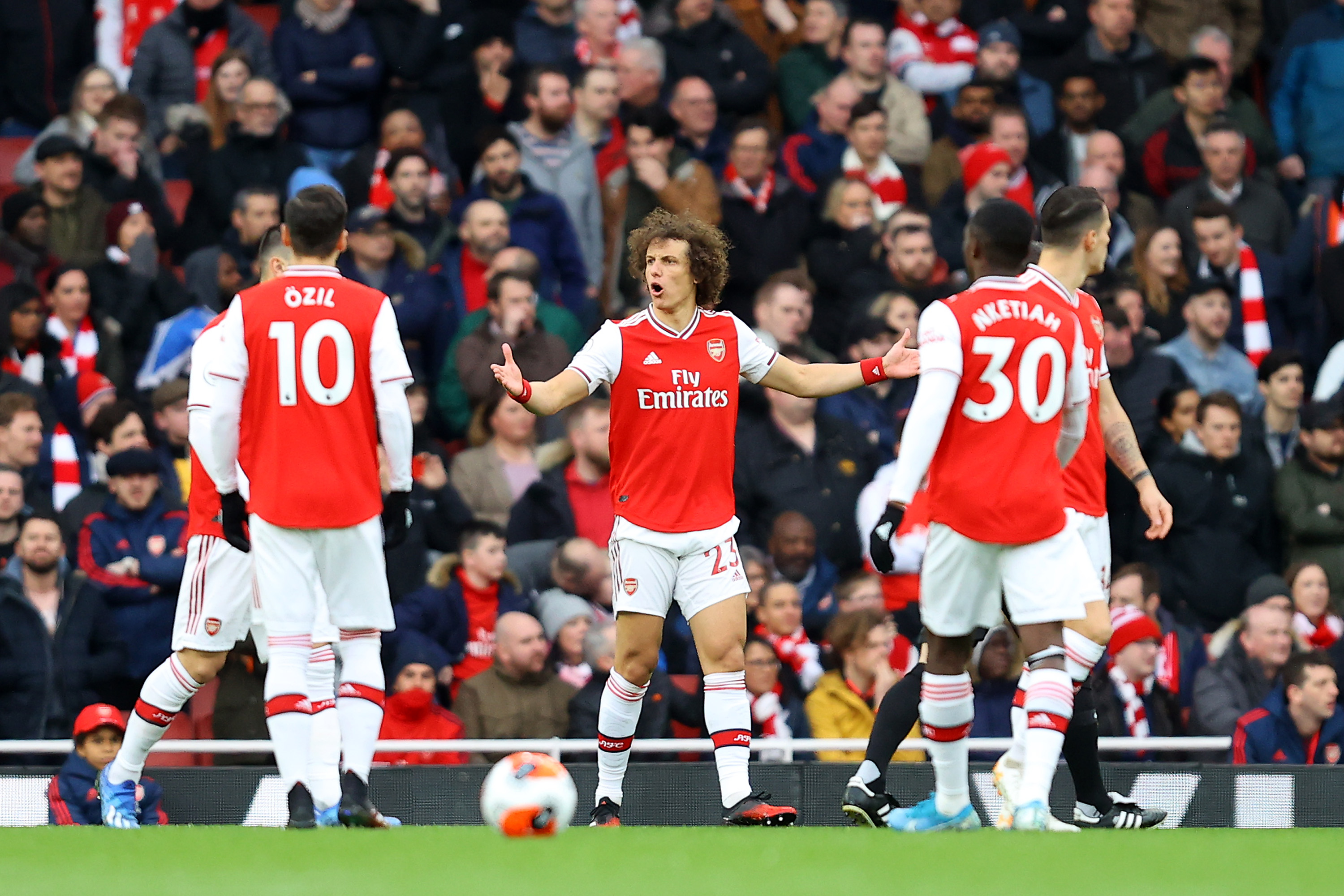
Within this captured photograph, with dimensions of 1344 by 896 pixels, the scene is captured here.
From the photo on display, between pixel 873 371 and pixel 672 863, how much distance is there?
→ 2729 millimetres

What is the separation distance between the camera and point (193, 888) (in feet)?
17.4

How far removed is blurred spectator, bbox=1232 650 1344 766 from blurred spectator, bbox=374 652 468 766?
400cm

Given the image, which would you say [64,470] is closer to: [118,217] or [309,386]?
[118,217]

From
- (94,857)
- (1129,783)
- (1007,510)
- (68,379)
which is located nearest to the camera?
(94,857)

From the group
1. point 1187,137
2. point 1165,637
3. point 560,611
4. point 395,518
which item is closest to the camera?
point 395,518

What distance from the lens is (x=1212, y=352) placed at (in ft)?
40.7

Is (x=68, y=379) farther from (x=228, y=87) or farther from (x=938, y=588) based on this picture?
(x=938, y=588)

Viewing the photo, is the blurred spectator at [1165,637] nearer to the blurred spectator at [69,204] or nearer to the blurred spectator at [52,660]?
the blurred spectator at [52,660]

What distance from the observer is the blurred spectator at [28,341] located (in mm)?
11891

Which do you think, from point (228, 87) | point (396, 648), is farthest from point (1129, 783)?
point (228, 87)

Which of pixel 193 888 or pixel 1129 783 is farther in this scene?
pixel 1129 783

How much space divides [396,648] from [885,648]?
2.56m

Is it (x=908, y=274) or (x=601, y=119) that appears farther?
(x=601, y=119)

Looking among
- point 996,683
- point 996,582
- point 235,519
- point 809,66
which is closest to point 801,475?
point 996,683
